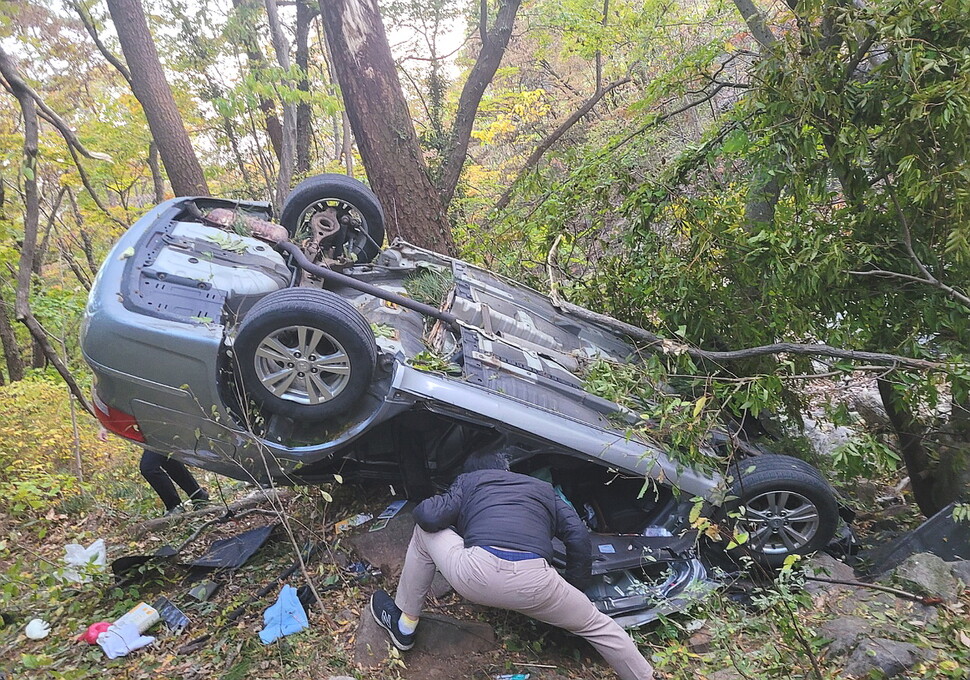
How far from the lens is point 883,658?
254 centimetres

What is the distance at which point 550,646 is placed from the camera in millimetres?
3389

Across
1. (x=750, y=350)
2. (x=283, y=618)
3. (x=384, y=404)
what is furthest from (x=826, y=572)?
(x=283, y=618)

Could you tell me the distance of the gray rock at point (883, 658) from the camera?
251 centimetres

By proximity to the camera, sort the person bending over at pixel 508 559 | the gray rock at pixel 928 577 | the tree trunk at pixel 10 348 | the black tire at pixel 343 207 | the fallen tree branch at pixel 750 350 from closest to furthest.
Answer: the person bending over at pixel 508 559, the gray rock at pixel 928 577, the fallen tree branch at pixel 750 350, the black tire at pixel 343 207, the tree trunk at pixel 10 348

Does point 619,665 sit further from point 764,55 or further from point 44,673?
point 764,55

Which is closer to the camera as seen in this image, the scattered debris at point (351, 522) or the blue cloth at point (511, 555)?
the blue cloth at point (511, 555)

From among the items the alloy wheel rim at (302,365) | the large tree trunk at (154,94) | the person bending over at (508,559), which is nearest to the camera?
the person bending over at (508,559)

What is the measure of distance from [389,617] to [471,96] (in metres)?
6.17

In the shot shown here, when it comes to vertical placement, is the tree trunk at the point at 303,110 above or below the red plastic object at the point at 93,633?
above

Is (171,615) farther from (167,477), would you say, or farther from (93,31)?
(93,31)

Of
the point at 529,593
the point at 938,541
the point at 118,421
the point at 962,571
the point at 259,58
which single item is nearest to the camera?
the point at 529,593

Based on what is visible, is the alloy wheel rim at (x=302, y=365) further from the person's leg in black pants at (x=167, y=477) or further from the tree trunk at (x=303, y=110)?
the tree trunk at (x=303, y=110)

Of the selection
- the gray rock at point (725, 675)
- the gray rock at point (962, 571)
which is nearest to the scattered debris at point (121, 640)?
the gray rock at point (725, 675)

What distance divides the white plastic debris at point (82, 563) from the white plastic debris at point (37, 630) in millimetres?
254
